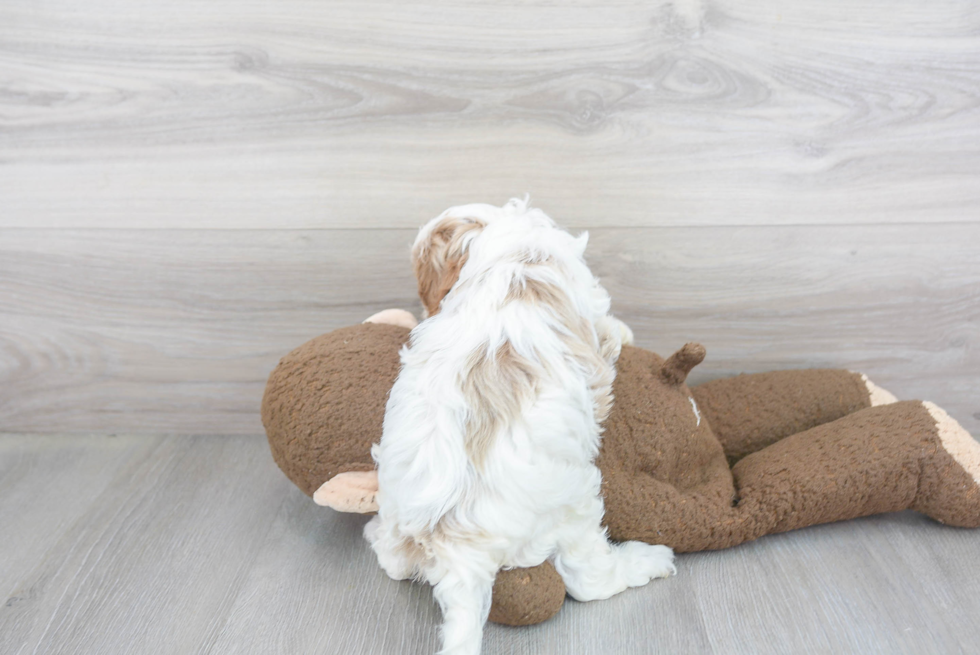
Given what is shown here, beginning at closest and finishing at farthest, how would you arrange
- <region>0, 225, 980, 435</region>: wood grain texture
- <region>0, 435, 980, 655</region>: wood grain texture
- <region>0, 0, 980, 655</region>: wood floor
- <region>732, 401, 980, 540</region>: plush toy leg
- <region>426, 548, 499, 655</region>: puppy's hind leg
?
<region>426, 548, 499, 655</region>: puppy's hind leg → <region>0, 435, 980, 655</region>: wood grain texture → <region>732, 401, 980, 540</region>: plush toy leg → <region>0, 0, 980, 655</region>: wood floor → <region>0, 225, 980, 435</region>: wood grain texture

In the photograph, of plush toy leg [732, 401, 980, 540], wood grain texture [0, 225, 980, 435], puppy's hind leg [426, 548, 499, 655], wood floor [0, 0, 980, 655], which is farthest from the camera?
wood grain texture [0, 225, 980, 435]

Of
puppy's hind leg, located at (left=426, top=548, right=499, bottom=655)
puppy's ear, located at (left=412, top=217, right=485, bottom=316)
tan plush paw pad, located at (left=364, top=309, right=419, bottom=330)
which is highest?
puppy's ear, located at (left=412, top=217, right=485, bottom=316)

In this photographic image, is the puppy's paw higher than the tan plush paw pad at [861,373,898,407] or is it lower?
lower

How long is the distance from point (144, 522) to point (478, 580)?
69 cm

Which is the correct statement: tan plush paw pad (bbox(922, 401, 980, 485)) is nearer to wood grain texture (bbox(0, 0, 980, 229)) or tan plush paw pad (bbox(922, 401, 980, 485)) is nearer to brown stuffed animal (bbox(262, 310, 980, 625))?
brown stuffed animal (bbox(262, 310, 980, 625))

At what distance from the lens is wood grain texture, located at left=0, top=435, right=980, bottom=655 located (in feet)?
3.05

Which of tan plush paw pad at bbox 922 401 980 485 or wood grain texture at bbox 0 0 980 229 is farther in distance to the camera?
wood grain texture at bbox 0 0 980 229

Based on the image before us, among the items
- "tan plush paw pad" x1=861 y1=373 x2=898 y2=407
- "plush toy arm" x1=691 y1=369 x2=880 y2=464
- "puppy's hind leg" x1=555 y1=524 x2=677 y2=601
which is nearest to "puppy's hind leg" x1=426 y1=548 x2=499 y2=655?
"puppy's hind leg" x1=555 y1=524 x2=677 y2=601

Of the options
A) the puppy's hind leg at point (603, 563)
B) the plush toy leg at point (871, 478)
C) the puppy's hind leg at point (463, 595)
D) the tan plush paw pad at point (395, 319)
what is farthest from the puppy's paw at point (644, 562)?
the tan plush paw pad at point (395, 319)

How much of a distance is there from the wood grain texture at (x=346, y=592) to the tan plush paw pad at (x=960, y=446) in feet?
0.41

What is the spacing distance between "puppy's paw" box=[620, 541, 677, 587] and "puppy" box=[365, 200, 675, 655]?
0.19ft

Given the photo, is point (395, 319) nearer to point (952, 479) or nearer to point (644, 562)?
point (644, 562)

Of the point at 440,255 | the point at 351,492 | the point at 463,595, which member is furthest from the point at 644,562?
the point at 440,255

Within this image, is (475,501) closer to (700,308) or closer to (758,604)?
(758,604)
